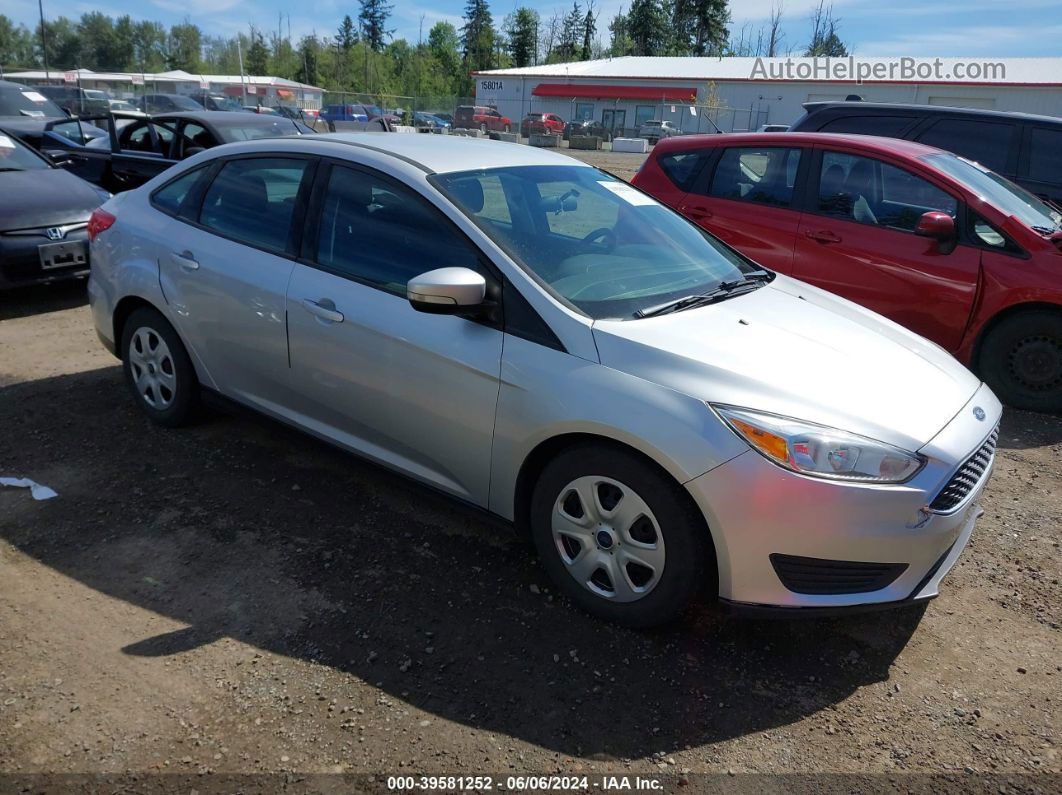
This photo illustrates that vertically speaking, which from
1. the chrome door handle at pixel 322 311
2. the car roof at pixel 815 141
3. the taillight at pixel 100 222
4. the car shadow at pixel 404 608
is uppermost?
the car roof at pixel 815 141

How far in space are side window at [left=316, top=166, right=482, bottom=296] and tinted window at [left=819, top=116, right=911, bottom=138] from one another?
236 inches

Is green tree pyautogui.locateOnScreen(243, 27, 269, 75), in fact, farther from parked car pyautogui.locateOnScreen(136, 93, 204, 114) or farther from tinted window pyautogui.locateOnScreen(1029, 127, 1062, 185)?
tinted window pyautogui.locateOnScreen(1029, 127, 1062, 185)

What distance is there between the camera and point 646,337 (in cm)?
287

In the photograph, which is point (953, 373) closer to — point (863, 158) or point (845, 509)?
point (845, 509)

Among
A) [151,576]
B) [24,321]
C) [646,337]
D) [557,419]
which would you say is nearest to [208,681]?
[151,576]

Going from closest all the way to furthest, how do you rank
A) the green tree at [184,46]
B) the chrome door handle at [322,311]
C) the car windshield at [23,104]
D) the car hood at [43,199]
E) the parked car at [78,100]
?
the chrome door handle at [322,311]
the car hood at [43,199]
the car windshield at [23,104]
the parked car at [78,100]
the green tree at [184,46]

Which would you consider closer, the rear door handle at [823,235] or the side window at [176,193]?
the side window at [176,193]

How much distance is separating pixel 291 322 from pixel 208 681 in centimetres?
160

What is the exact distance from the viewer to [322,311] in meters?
3.50

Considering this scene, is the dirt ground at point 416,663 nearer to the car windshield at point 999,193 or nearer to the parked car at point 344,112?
the car windshield at point 999,193

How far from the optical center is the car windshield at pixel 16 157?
7691mm

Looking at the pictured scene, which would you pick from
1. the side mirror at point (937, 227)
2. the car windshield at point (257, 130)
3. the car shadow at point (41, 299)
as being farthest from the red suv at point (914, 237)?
the car shadow at point (41, 299)

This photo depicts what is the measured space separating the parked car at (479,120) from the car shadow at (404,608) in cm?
4284

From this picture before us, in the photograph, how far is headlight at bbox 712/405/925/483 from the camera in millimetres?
2533
